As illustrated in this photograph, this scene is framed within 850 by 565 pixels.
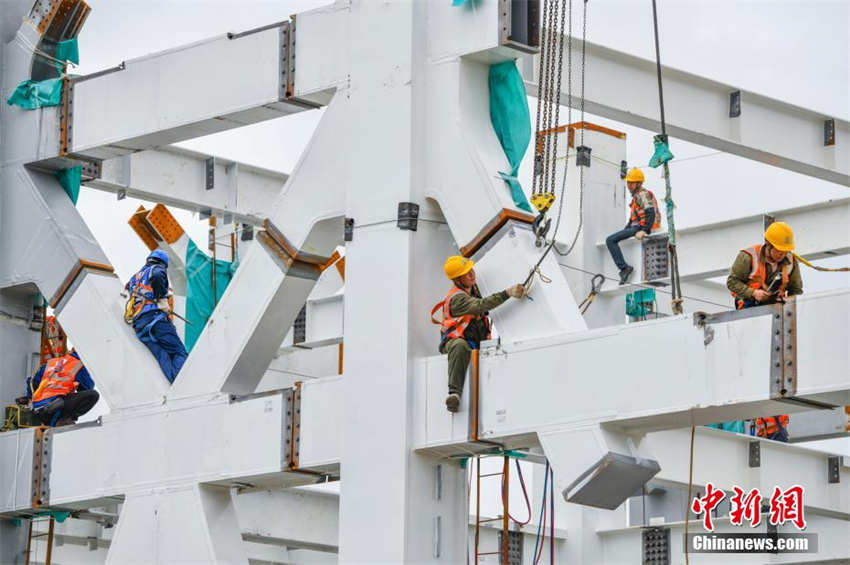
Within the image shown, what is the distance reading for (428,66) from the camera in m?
15.9

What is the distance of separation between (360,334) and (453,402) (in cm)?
132

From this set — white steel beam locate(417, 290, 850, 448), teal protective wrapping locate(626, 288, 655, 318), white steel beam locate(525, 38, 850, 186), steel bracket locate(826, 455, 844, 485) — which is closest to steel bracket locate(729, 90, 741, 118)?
white steel beam locate(525, 38, 850, 186)

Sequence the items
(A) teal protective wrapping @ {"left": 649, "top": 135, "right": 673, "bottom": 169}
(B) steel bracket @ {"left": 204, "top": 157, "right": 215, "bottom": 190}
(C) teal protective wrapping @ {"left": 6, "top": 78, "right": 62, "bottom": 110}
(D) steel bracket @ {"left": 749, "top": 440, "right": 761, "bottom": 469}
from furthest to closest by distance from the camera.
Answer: (B) steel bracket @ {"left": 204, "top": 157, "right": 215, "bottom": 190}
(D) steel bracket @ {"left": 749, "top": 440, "right": 761, "bottom": 469}
(C) teal protective wrapping @ {"left": 6, "top": 78, "right": 62, "bottom": 110}
(A) teal protective wrapping @ {"left": 649, "top": 135, "right": 673, "bottom": 169}

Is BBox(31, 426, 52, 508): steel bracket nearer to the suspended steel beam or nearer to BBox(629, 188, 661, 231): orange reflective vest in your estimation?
the suspended steel beam

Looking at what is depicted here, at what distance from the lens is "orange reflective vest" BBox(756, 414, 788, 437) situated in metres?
23.8

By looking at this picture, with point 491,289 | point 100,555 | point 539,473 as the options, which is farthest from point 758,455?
point 100,555

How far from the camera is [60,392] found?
18969mm

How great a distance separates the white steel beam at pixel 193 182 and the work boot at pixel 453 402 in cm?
942

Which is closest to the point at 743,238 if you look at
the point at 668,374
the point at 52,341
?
the point at 52,341

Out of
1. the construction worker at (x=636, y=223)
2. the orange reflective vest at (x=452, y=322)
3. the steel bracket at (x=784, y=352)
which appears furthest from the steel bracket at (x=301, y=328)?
the steel bracket at (x=784, y=352)

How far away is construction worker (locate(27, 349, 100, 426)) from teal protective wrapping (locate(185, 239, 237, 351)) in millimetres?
2953

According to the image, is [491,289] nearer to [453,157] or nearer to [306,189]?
[453,157]

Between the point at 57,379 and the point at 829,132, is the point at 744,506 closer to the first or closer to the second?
the point at 829,132

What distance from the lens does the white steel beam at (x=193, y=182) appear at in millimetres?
23234
